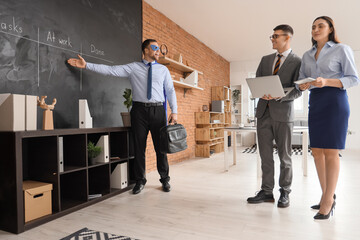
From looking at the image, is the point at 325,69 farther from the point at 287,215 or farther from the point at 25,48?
the point at 25,48

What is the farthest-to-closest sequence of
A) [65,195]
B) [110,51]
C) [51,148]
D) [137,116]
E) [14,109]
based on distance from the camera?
[110,51] < [137,116] < [65,195] < [51,148] < [14,109]

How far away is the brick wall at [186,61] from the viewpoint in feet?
14.0

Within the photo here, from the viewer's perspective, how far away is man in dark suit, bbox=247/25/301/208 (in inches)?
92.9

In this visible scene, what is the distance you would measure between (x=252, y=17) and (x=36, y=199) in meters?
4.50

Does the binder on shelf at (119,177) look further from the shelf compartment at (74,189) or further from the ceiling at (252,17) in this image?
the ceiling at (252,17)

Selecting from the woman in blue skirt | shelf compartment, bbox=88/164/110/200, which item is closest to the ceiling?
the woman in blue skirt

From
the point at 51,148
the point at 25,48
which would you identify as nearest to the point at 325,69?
the point at 51,148

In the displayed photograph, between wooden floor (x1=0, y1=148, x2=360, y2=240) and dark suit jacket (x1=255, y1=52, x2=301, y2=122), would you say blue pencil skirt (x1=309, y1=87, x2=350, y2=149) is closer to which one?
dark suit jacket (x1=255, y1=52, x2=301, y2=122)

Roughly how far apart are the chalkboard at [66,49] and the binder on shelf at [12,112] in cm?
24

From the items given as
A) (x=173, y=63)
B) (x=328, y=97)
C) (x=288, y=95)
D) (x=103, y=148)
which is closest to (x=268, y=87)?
(x=288, y=95)

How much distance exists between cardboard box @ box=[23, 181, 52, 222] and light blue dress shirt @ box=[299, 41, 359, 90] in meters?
2.30

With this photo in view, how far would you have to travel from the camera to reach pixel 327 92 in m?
1.99

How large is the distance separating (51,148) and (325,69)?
2.24 m

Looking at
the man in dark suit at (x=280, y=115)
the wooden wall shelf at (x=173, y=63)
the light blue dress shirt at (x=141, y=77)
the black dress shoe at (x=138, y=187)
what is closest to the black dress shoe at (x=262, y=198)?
the man in dark suit at (x=280, y=115)
